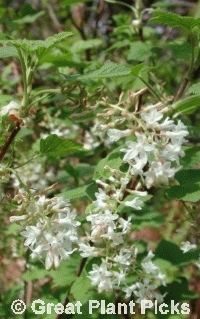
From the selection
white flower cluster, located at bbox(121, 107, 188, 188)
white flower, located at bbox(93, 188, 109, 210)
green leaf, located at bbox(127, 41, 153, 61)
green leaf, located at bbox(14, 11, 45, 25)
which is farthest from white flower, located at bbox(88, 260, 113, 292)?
green leaf, located at bbox(14, 11, 45, 25)

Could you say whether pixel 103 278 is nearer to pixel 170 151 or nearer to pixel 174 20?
pixel 170 151

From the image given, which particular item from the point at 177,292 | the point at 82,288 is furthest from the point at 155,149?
the point at 177,292

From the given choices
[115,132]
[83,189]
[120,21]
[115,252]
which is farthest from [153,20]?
[120,21]

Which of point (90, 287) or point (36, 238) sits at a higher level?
point (36, 238)

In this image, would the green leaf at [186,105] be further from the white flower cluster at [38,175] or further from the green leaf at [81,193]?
the white flower cluster at [38,175]

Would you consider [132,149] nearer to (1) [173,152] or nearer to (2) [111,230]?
(1) [173,152]
